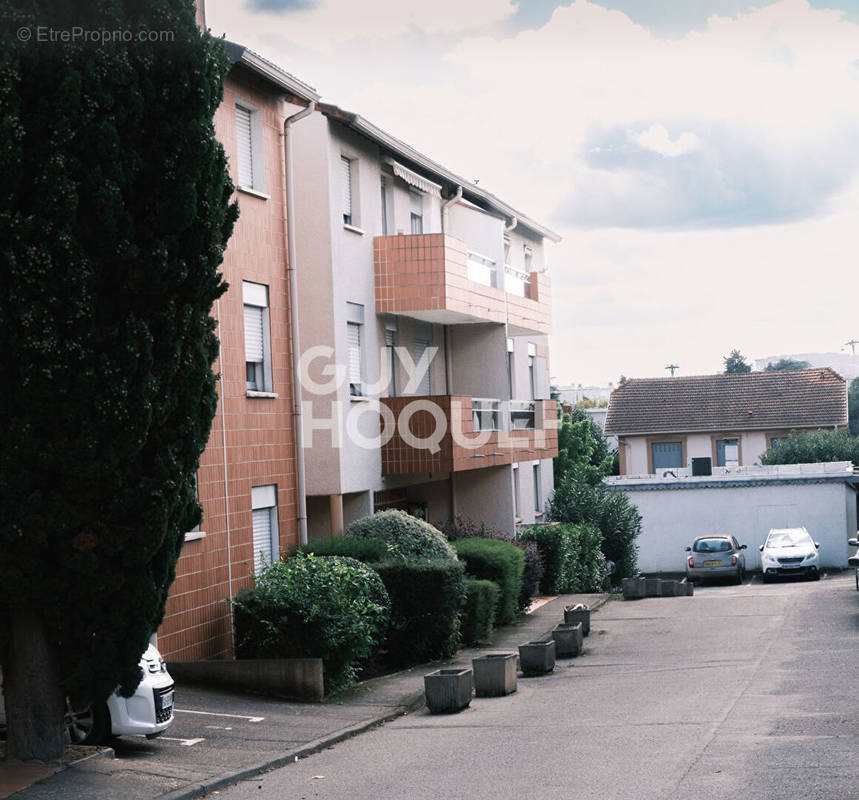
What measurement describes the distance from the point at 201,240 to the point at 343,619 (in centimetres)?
661

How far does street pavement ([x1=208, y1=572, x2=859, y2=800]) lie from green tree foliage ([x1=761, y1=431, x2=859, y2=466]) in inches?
1359

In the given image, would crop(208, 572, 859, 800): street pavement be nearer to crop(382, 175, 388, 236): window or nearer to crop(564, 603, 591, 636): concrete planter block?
crop(564, 603, 591, 636): concrete planter block

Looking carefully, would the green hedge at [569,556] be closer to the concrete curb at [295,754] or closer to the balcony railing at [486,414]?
the balcony railing at [486,414]

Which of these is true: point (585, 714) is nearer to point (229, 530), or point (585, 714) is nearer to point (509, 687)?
point (509, 687)

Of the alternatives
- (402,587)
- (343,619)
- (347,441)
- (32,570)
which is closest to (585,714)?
(343,619)

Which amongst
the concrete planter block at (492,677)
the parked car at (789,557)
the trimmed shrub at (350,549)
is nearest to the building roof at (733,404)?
the parked car at (789,557)

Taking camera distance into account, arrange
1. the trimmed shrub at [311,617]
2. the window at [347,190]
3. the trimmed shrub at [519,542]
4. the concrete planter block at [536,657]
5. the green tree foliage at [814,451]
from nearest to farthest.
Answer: the trimmed shrub at [311,617]
the concrete planter block at [536,657]
the window at [347,190]
the trimmed shrub at [519,542]
the green tree foliage at [814,451]

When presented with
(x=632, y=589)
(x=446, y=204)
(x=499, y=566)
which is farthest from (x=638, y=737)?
(x=632, y=589)

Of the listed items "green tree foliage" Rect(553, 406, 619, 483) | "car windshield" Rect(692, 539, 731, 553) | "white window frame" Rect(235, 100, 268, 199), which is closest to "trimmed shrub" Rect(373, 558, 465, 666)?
"white window frame" Rect(235, 100, 268, 199)

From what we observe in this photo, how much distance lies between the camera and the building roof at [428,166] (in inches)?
875

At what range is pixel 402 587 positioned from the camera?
753 inches

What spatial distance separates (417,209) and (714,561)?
18.7 meters

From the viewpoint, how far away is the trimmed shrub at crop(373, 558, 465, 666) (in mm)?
19125

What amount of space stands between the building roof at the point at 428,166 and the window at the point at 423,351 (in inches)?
138
